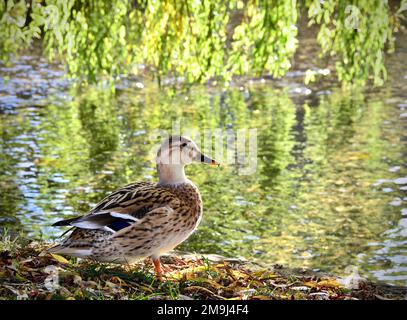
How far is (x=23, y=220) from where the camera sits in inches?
378

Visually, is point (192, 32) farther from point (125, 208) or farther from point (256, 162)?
point (125, 208)

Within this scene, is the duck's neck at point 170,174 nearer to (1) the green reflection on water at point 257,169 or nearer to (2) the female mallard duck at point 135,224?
(2) the female mallard duck at point 135,224

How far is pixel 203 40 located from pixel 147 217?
458 centimetres

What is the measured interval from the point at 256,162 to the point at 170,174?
6039 mm

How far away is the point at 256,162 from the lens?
1227 cm

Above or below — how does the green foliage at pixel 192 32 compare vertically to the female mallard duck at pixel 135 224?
above

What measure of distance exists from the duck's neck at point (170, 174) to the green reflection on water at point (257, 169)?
2.23 meters

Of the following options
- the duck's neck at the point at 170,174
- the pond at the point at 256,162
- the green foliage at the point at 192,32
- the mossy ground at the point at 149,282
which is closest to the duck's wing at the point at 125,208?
the duck's neck at the point at 170,174

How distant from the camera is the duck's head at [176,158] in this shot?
20.8ft

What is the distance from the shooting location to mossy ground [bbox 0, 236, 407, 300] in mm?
5652

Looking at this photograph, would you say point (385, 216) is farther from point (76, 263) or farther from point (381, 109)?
point (381, 109)

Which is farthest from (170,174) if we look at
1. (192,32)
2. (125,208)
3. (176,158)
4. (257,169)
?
(257,169)

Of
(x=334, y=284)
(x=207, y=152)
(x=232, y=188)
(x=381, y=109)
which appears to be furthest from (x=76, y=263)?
(x=381, y=109)

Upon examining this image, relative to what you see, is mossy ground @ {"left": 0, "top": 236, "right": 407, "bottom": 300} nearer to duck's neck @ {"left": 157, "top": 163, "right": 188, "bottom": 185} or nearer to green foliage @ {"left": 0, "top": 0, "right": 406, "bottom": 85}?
duck's neck @ {"left": 157, "top": 163, "right": 188, "bottom": 185}
